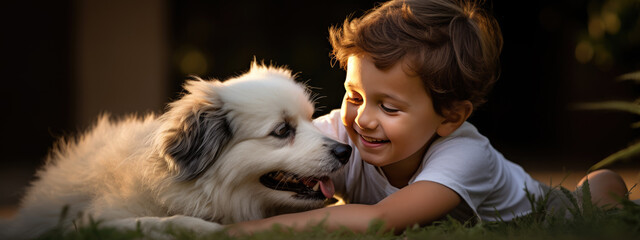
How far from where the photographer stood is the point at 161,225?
103 inches

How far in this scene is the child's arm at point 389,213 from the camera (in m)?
2.77

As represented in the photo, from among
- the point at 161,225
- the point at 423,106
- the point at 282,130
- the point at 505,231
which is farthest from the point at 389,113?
the point at 161,225

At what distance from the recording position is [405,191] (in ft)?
9.75

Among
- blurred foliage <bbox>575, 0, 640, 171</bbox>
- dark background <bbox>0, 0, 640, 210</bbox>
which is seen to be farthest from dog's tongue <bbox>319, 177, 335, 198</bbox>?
dark background <bbox>0, 0, 640, 210</bbox>

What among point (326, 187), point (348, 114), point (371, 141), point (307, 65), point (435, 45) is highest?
point (435, 45)

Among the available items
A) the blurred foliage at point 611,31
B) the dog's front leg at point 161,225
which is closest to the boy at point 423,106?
the dog's front leg at point 161,225

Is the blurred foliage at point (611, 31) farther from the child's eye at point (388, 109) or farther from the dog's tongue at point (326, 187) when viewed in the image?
the dog's tongue at point (326, 187)

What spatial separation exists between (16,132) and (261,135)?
7340 mm

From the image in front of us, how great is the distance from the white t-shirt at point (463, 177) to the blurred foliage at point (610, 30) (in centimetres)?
379

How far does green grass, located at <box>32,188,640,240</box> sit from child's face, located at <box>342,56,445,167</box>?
60 centimetres

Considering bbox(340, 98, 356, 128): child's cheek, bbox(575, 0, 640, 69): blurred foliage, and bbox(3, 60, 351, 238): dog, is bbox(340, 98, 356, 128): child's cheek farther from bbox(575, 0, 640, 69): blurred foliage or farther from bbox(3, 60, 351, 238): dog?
bbox(575, 0, 640, 69): blurred foliage

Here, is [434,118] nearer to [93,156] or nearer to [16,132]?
[93,156]

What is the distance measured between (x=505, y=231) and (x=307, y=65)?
7.72m

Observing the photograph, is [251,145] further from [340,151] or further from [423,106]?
[423,106]
